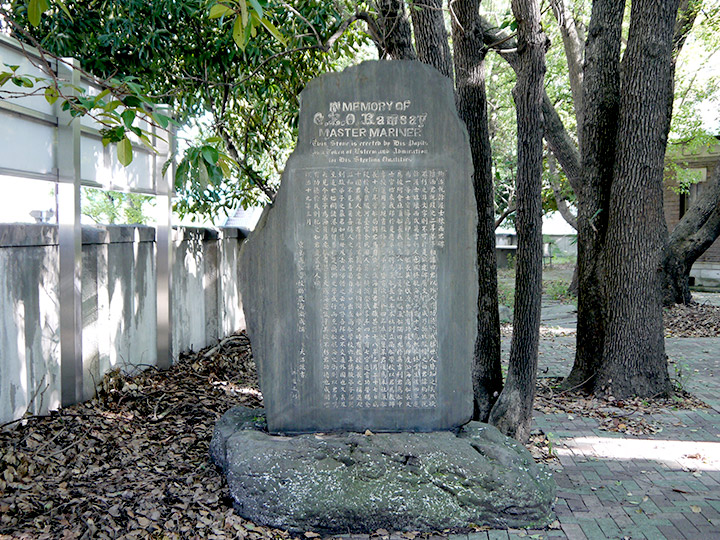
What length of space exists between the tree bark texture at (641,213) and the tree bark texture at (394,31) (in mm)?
2507

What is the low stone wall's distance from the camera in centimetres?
463

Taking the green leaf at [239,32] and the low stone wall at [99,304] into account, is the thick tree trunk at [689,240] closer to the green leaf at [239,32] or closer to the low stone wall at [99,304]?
the low stone wall at [99,304]

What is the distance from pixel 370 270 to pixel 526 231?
180 centimetres

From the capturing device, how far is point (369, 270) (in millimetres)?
4609

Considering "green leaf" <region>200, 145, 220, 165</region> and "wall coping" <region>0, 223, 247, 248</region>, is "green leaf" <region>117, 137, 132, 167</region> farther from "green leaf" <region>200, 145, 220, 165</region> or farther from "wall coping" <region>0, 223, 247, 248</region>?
"wall coping" <region>0, 223, 247, 248</region>

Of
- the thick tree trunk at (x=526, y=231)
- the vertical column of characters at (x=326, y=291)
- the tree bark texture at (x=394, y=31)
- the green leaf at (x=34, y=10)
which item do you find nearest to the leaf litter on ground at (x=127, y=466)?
the thick tree trunk at (x=526, y=231)

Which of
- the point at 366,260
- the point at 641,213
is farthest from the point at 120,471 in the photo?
the point at 641,213

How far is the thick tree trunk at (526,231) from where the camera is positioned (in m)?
5.54

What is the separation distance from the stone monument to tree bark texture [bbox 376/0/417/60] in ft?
5.88

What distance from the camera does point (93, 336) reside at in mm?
5680

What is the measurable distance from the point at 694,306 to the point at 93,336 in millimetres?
12356

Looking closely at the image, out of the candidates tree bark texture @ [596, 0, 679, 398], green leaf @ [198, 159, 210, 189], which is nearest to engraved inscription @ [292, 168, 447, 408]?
green leaf @ [198, 159, 210, 189]

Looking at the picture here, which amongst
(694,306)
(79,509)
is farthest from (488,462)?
(694,306)

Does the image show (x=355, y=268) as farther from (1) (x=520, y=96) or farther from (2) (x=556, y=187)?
(2) (x=556, y=187)
